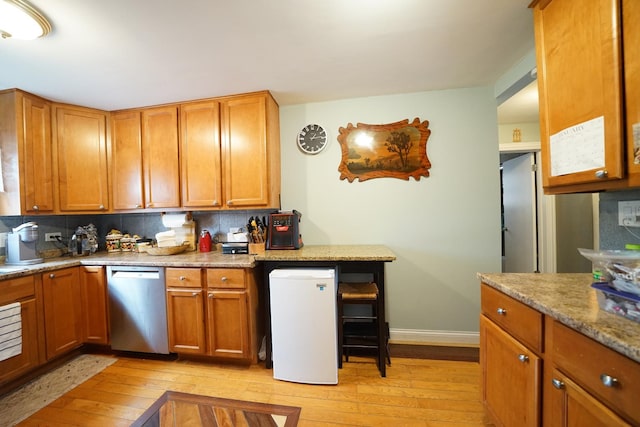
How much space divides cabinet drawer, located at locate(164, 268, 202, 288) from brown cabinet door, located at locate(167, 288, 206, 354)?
41 millimetres

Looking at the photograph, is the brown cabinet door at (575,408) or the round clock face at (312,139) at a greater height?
the round clock face at (312,139)

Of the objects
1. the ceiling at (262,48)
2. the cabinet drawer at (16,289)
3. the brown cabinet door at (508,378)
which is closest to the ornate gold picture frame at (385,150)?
the ceiling at (262,48)

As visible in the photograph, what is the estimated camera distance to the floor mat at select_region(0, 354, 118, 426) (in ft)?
4.87

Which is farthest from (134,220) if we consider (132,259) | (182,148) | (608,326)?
(608,326)

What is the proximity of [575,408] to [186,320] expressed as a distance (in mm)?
2287

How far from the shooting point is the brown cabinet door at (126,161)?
2.30m

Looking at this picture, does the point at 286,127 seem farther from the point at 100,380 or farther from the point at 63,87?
the point at 100,380

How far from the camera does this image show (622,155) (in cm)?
88

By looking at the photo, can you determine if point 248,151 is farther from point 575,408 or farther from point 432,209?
point 575,408

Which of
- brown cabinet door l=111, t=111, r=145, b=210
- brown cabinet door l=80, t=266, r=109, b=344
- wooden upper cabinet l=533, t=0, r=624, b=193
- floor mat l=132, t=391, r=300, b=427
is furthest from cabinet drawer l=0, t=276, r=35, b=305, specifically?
wooden upper cabinet l=533, t=0, r=624, b=193

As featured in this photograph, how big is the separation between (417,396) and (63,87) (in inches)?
143

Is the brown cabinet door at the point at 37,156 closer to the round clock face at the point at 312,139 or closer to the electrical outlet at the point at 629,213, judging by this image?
the round clock face at the point at 312,139

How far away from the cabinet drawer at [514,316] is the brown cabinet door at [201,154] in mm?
2181

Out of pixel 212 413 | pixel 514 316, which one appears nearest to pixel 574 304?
pixel 514 316
